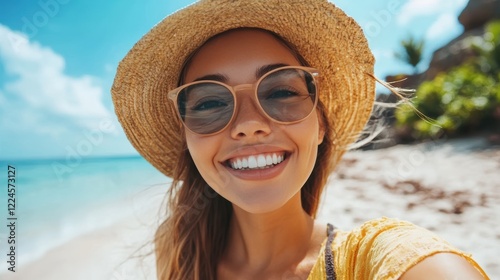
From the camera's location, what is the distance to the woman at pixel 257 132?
5.07 feet

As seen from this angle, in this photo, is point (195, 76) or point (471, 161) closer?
point (195, 76)

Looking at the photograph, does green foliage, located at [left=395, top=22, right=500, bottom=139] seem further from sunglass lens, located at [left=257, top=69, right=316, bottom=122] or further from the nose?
the nose

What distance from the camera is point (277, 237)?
191 centimetres

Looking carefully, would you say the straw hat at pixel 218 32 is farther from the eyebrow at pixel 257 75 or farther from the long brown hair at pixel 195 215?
the eyebrow at pixel 257 75

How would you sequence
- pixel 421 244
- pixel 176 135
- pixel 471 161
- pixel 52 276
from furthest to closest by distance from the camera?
pixel 471 161 < pixel 52 276 < pixel 176 135 < pixel 421 244

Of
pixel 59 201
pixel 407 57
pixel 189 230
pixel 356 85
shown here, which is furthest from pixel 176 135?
pixel 407 57

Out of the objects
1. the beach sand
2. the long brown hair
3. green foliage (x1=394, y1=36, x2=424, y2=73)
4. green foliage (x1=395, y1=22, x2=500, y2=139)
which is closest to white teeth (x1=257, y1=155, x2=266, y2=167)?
the long brown hair

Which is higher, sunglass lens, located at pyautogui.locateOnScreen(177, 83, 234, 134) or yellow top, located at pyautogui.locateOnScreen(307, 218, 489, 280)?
sunglass lens, located at pyautogui.locateOnScreen(177, 83, 234, 134)

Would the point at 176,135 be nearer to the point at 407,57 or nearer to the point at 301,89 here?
the point at 301,89

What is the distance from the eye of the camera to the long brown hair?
2.15 m

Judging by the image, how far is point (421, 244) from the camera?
1066 mm

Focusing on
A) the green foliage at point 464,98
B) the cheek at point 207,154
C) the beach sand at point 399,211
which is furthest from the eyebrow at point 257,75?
the green foliage at point 464,98

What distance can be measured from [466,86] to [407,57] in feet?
59.5

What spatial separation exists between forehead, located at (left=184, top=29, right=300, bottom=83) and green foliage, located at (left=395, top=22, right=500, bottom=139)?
1176 centimetres
